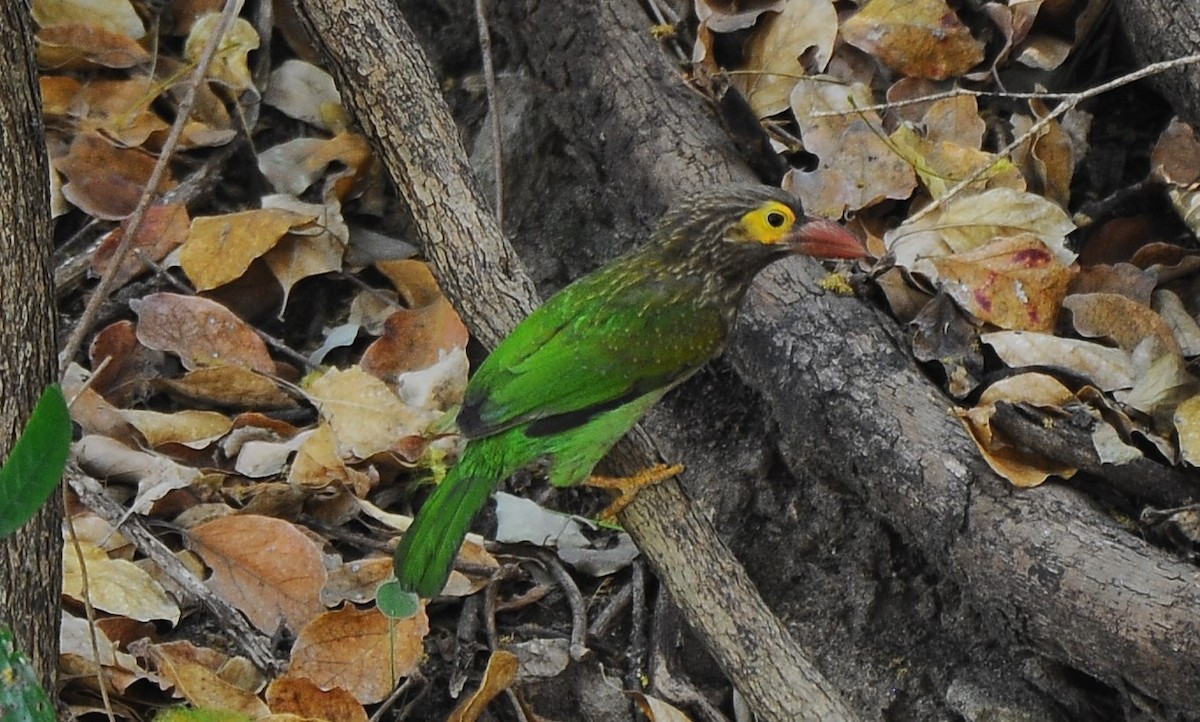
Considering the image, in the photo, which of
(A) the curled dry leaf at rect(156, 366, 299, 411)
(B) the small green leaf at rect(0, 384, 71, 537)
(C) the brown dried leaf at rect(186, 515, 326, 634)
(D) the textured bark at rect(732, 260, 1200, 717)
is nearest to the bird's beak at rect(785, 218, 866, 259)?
(D) the textured bark at rect(732, 260, 1200, 717)

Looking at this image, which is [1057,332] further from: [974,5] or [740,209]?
[974,5]

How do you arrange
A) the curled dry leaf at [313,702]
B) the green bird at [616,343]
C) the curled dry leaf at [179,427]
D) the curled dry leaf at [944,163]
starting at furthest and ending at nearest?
the curled dry leaf at [179,427]
the curled dry leaf at [944,163]
the green bird at [616,343]
the curled dry leaf at [313,702]

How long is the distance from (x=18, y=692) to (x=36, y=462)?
1.16 ft

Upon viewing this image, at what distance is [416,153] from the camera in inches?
125

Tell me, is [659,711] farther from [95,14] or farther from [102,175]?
[95,14]

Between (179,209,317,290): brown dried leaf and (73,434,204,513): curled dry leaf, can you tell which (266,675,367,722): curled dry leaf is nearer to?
(73,434,204,513): curled dry leaf

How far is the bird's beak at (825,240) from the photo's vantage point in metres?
3.18

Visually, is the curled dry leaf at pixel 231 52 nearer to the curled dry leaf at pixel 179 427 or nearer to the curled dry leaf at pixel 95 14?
the curled dry leaf at pixel 95 14

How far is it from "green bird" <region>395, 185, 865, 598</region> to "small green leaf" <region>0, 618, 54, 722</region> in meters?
1.32

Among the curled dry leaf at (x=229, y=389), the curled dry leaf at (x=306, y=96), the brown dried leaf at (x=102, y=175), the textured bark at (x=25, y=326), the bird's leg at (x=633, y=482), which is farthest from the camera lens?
the curled dry leaf at (x=306, y=96)

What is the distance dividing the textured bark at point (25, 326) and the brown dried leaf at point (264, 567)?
0.83 meters

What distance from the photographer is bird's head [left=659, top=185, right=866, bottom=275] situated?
320 centimetres

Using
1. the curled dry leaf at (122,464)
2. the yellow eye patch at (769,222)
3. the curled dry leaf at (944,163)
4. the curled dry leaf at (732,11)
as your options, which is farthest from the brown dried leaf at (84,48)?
the curled dry leaf at (944,163)

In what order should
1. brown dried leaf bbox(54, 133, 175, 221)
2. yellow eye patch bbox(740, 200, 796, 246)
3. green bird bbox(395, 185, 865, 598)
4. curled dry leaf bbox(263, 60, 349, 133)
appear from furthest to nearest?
curled dry leaf bbox(263, 60, 349, 133) → brown dried leaf bbox(54, 133, 175, 221) → yellow eye patch bbox(740, 200, 796, 246) → green bird bbox(395, 185, 865, 598)
